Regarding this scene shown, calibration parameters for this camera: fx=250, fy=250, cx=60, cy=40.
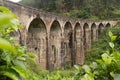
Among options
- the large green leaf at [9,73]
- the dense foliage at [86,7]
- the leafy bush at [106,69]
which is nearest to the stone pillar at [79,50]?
the dense foliage at [86,7]

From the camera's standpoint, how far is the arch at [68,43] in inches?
928

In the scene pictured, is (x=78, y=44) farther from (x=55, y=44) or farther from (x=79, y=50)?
(x=55, y=44)

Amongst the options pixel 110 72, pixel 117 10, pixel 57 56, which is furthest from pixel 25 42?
pixel 117 10

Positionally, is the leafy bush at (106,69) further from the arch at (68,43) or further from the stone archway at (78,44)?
the stone archway at (78,44)

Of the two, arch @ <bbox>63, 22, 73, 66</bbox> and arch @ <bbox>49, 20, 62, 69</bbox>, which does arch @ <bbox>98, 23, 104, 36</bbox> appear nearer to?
arch @ <bbox>63, 22, 73, 66</bbox>

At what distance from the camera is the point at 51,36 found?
20344mm

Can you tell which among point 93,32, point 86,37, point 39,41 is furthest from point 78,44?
point 39,41

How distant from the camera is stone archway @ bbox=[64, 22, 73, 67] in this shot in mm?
23627

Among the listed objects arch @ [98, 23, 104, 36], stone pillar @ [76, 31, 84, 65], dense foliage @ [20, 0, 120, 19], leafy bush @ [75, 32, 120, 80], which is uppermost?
dense foliage @ [20, 0, 120, 19]

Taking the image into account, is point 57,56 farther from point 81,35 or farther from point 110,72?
point 110,72

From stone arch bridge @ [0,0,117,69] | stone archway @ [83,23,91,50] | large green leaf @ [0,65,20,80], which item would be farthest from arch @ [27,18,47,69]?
large green leaf @ [0,65,20,80]

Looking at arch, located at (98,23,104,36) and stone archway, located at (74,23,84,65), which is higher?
arch, located at (98,23,104,36)

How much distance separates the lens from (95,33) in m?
33.7

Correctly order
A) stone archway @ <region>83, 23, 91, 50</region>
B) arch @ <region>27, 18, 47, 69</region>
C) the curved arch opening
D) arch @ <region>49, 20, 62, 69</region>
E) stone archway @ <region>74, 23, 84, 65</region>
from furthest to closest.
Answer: stone archway @ <region>83, 23, 91, 50</region> < stone archway @ <region>74, 23, 84, 65</region> < the curved arch opening < arch @ <region>49, 20, 62, 69</region> < arch @ <region>27, 18, 47, 69</region>
